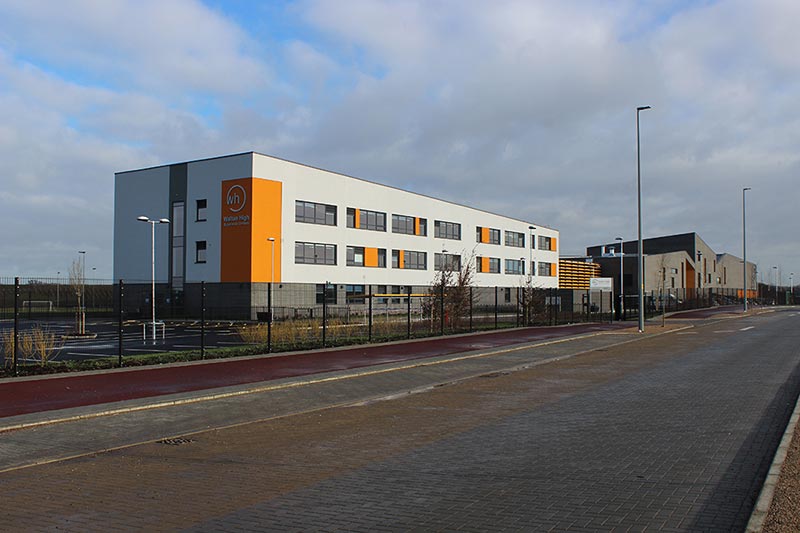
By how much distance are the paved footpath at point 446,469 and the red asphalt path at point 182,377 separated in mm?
1972

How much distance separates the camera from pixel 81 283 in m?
A: 38.8

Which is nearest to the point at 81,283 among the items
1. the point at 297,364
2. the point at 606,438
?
the point at 297,364

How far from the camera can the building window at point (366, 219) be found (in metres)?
58.3

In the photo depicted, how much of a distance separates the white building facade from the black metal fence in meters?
1.38

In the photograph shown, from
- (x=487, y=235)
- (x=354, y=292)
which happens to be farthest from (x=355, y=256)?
(x=487, y=235)

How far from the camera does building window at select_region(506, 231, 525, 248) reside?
269ft

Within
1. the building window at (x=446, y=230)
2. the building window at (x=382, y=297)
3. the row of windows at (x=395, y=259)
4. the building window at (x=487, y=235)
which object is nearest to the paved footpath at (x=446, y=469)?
the row of windows at (x=395, y=259)

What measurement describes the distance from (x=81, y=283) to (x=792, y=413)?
1466 inches

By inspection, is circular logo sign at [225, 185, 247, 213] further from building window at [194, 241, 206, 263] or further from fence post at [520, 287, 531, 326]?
fence post at [520, 287, 531, 326]

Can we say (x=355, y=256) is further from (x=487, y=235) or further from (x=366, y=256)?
(x=487, y=235)

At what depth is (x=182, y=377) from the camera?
16.4 meters

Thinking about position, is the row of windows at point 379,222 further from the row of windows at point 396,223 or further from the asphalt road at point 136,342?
the asphalt road at point 136,342

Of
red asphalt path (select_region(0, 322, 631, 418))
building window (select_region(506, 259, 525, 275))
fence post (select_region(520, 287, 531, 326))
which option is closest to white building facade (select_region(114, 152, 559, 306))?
fence post (select_region(520, 287, 531, 326))

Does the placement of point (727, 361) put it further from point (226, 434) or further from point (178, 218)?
point (178, 218)
